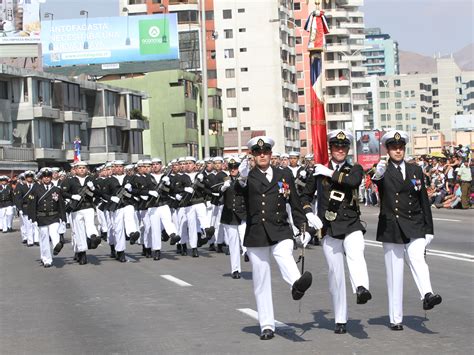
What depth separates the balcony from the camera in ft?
282

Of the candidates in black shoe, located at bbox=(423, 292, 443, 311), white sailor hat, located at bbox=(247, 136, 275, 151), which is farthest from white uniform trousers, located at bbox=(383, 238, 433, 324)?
white sailor hat, located at bbox=(247, 136, 275, 151)

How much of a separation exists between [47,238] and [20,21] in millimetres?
74795

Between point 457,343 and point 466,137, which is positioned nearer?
point 457,343

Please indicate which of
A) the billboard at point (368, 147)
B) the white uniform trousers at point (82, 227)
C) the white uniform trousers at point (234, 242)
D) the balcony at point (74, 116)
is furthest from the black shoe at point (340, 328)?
the balcony at point (74, 116)

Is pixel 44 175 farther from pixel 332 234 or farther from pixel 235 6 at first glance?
pixel 235 6

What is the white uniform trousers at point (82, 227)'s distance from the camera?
23469 millimetres

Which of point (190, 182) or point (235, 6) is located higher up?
point (235, 6)

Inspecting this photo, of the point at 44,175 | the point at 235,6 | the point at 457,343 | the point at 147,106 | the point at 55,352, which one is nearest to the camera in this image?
the point at 457,343

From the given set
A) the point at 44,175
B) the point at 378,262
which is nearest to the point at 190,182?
the point at 44,175

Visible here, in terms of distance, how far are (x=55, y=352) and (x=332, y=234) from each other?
3128 mm

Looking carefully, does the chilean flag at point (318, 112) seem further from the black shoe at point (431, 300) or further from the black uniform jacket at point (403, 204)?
the black shoe at point (431, 300)

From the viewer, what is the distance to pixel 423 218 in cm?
1152

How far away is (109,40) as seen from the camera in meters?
98.4

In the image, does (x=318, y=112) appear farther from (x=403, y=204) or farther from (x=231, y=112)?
(x=403, y=204)
